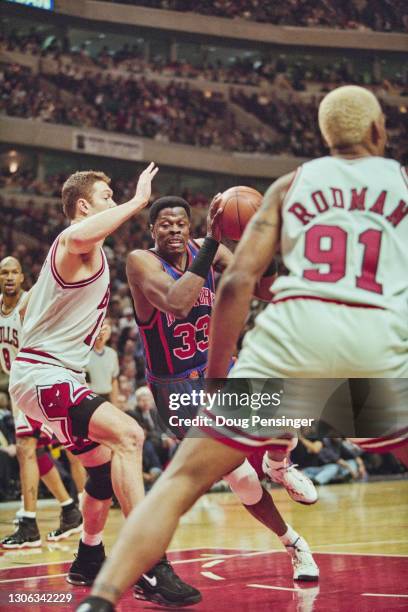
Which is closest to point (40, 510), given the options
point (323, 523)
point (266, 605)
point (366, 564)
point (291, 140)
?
point (323, 523)

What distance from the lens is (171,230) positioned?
527 centimetres

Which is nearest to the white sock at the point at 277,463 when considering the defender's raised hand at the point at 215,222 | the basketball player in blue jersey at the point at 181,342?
the basketball player in blue jersey at the point at 181,342

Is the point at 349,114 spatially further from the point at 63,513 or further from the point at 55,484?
the point at 55,484

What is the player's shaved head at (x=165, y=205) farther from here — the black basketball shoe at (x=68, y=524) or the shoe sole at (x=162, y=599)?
the black basketball shoe at (x=68, y=524)

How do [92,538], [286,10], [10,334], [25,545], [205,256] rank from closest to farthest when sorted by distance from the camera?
[205,256] → [92,538] → [25,545] → [10,334] → [286,10]

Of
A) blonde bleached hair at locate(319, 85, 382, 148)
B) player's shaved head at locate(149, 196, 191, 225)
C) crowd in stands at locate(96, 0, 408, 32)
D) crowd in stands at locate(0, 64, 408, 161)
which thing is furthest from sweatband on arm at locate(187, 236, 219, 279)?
crowd in stands at locate(96, 0, 408, 32)

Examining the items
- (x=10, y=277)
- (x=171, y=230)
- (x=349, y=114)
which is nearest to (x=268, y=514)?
(x=171, y=230)

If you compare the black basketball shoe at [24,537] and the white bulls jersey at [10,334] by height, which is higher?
the white bulls jersey at [10,334]

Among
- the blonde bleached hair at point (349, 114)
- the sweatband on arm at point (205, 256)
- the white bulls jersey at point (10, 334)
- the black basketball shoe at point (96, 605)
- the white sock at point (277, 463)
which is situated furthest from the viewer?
the white bulls jersey at point (10, 334)

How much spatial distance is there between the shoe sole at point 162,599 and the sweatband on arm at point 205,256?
158 cm

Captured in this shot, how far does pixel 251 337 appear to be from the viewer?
302cm

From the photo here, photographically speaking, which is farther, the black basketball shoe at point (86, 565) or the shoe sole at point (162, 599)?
the black basketball shoe at point (86, 565)

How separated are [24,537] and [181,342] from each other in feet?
8.44

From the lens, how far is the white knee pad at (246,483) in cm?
486
